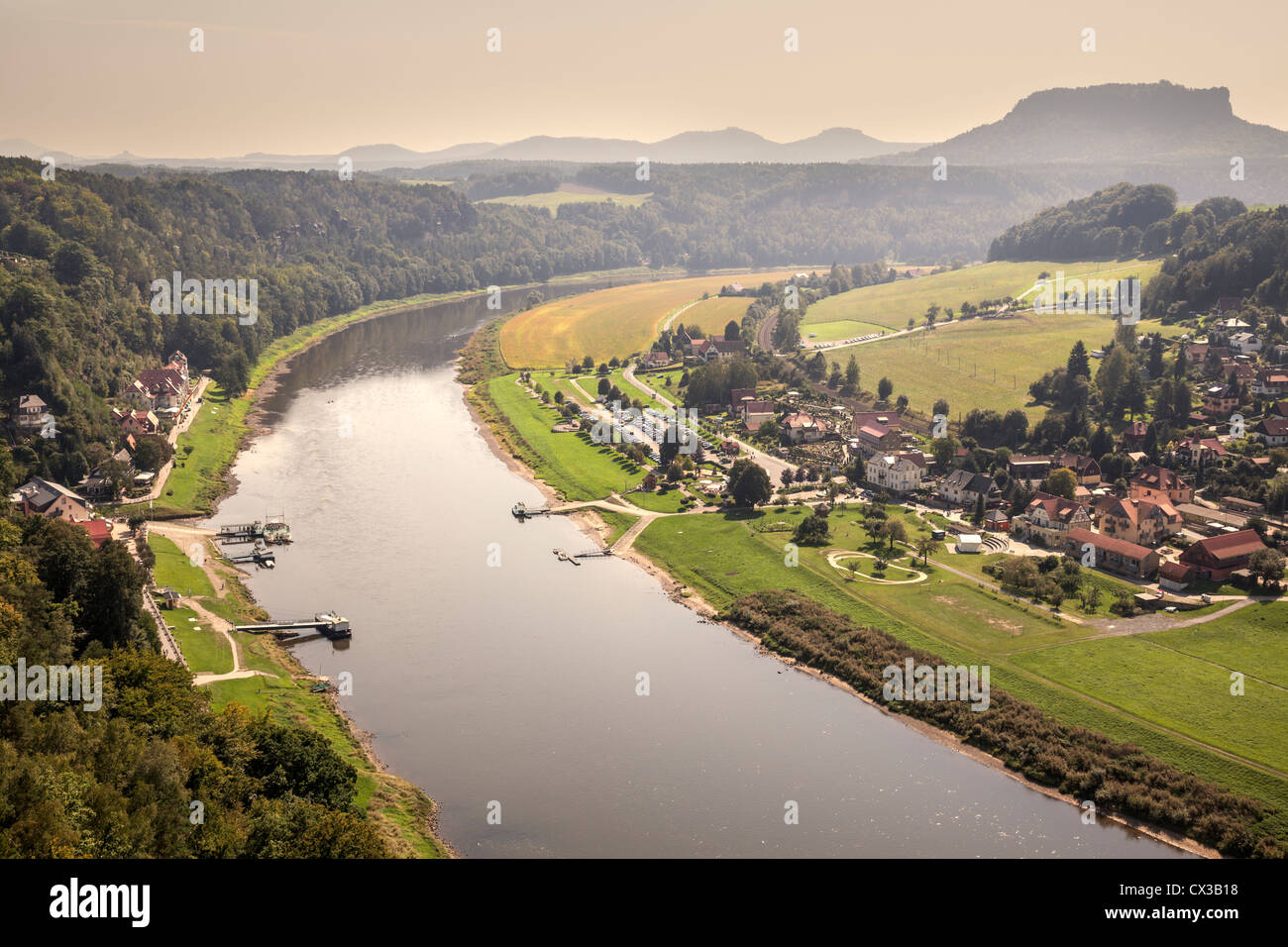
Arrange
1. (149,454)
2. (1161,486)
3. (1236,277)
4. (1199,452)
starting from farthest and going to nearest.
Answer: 1. (1236,277)
2. (149,454)
3. (1199,452)
4. (1161,486)

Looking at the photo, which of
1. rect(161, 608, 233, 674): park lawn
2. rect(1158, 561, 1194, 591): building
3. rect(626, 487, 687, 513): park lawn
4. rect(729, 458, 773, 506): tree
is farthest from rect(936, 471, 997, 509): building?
rect(161, 608, 233, 674): park lawn

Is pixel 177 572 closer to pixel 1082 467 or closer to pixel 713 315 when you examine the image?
pixel 1082 467

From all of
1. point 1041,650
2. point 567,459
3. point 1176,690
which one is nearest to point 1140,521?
point 1041,650

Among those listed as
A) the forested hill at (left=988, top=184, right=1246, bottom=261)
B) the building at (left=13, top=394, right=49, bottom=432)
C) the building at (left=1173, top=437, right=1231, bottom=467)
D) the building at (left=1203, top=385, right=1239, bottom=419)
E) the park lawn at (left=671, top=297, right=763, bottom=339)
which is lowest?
the building at (left=1173, top=437, right=1231, bottom=467)

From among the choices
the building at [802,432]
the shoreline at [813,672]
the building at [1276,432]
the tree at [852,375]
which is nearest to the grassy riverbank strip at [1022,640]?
the shoreline at [813,672]

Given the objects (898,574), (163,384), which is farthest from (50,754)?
(163,384)

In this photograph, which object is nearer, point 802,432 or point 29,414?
point 29,414

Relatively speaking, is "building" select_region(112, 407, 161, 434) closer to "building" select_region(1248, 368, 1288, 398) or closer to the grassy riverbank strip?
the grassy riverbank strip
